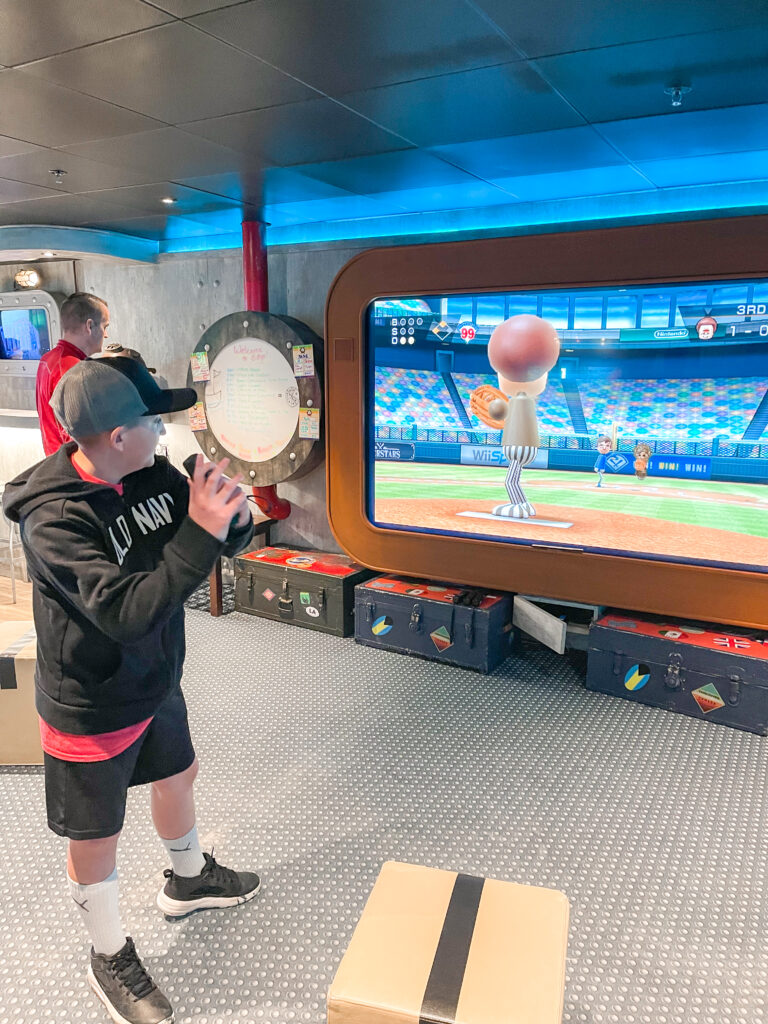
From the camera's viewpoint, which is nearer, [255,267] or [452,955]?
[452,955]

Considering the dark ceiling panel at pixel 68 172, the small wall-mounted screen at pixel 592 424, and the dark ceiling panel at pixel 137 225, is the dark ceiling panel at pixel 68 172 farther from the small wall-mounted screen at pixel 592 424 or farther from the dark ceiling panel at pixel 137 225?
the small wall-mounted screen at pixel 592 424

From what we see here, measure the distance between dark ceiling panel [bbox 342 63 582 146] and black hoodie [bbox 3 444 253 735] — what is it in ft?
4.71

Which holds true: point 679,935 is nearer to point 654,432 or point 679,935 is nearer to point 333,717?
point 333,717

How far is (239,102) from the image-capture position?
2330 mm

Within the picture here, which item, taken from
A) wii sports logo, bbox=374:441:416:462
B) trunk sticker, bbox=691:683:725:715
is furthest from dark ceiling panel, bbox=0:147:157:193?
trunk sticker, bbox=691:683:725:715

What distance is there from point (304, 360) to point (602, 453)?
1.78 m

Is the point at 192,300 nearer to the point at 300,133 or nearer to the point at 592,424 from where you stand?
the point at 300,133

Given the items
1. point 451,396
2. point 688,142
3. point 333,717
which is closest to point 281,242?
point 451,396

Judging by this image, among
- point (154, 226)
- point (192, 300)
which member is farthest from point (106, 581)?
point (192, 300)

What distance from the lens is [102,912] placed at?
170 centimetres

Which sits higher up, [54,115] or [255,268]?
[54,115]

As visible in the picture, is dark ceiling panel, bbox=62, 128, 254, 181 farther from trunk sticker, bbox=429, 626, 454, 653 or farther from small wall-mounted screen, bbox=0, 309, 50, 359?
small wall-mounted screen, bbox=0, 309, 50, 359

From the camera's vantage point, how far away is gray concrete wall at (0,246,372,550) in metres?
4.41

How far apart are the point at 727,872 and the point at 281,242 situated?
4.00 m
